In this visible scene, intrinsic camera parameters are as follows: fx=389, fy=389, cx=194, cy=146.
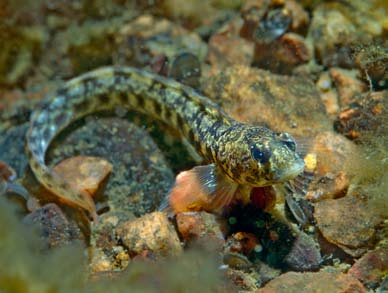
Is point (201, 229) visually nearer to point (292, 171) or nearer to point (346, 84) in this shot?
point (292, 171)

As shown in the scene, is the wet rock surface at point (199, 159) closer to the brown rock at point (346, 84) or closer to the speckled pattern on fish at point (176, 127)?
the brown rock at point (346, 84)

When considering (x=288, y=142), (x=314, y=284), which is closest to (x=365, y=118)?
(x=288, y=142)

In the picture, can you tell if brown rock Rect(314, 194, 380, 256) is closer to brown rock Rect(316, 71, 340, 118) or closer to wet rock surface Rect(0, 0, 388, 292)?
wet rock surface Rect(0, 0, 388, 292)

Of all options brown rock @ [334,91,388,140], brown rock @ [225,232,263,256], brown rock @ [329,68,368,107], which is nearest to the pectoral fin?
brown rock @ [225,232,263,256]

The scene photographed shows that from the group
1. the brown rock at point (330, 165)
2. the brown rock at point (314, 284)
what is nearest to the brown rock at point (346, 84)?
the brown rock at point (330, 165)

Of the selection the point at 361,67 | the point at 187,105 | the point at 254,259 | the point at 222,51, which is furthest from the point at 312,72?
the point at 254,259
